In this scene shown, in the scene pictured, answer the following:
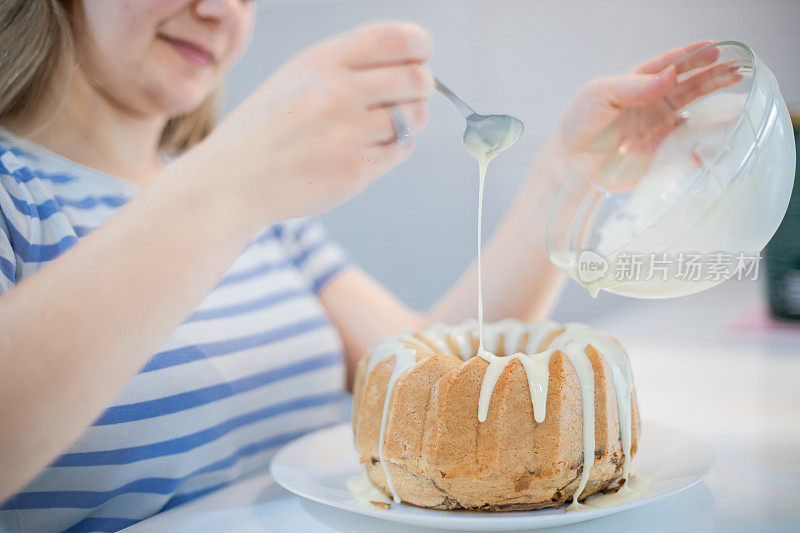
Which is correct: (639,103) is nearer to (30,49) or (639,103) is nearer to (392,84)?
(392,84)

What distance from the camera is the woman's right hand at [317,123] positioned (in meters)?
0.50

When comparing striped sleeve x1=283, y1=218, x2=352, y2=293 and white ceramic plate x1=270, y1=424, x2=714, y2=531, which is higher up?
striped sleeve x1=283, y1=218, x2=352, y2=293

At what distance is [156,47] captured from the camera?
2.02ft

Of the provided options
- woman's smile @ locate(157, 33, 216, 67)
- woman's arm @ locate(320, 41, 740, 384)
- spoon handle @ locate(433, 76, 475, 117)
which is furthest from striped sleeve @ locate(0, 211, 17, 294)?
woman's arm @ locate(320, 41, 740, 384)

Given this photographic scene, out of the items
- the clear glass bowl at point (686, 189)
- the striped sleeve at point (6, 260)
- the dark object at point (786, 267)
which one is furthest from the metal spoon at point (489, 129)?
the striped sleeve at point (6, 260)

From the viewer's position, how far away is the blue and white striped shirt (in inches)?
22.3

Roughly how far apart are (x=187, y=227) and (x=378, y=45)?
0.20 meters

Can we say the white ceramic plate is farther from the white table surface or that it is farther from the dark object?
the dark object

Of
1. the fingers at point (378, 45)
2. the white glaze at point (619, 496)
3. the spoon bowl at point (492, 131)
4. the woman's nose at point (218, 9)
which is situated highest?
the woman's nose at point (218, 9)

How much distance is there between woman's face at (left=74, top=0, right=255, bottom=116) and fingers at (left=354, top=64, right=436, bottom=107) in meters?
0.20

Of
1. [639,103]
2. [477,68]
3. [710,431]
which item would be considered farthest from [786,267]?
[477,68]

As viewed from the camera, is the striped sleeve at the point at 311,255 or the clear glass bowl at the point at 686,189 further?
the striped sleeve at the point at 311,255

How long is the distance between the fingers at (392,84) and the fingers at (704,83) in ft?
0.77

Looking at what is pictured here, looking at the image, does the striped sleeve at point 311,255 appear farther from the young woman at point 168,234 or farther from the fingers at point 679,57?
the fingers at point 679,57
